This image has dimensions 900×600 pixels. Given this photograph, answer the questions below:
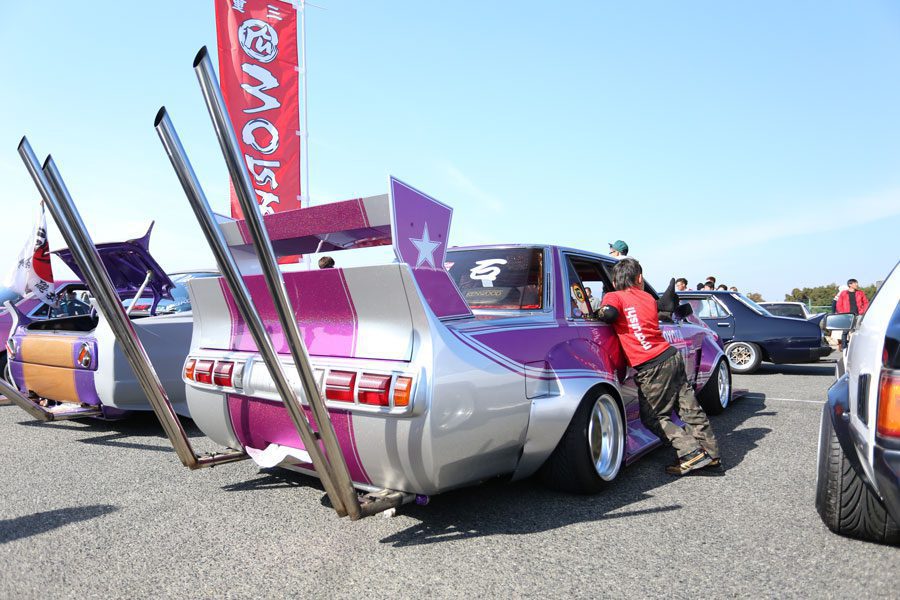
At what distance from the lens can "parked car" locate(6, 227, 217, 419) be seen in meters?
4.76

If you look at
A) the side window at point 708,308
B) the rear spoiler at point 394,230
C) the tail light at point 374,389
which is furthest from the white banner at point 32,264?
the side window at point 708,308

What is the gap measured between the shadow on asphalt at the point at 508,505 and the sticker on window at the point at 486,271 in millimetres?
1155

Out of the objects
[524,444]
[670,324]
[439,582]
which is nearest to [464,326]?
[524,444]

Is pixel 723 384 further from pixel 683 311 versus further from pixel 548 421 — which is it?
pixel 548 421

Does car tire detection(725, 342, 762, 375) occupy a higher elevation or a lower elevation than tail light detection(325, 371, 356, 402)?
lower

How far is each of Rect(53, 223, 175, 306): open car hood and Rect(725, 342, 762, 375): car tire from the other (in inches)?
338

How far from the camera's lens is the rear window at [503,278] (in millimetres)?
3418

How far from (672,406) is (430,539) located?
1909 mm

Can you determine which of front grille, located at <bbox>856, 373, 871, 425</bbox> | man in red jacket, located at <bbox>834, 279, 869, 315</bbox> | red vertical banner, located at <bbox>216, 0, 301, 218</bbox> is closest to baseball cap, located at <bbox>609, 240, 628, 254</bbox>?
front grille, located at <bbox>856, 373, 871, 425</bbox>

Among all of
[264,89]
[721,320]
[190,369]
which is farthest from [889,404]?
[264,89]

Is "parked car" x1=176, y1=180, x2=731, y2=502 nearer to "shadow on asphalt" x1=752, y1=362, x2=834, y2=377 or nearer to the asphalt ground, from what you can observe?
the asphalt ground

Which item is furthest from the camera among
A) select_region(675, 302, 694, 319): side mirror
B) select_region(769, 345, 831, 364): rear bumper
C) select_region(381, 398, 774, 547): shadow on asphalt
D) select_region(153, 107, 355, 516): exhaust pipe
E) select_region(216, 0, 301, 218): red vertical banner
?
select_region(216, 0, 301, 218): red vertical banner

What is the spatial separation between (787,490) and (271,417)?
2823 millimetres

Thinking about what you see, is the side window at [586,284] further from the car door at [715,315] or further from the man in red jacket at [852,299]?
the man in red jacket at [852,299]
